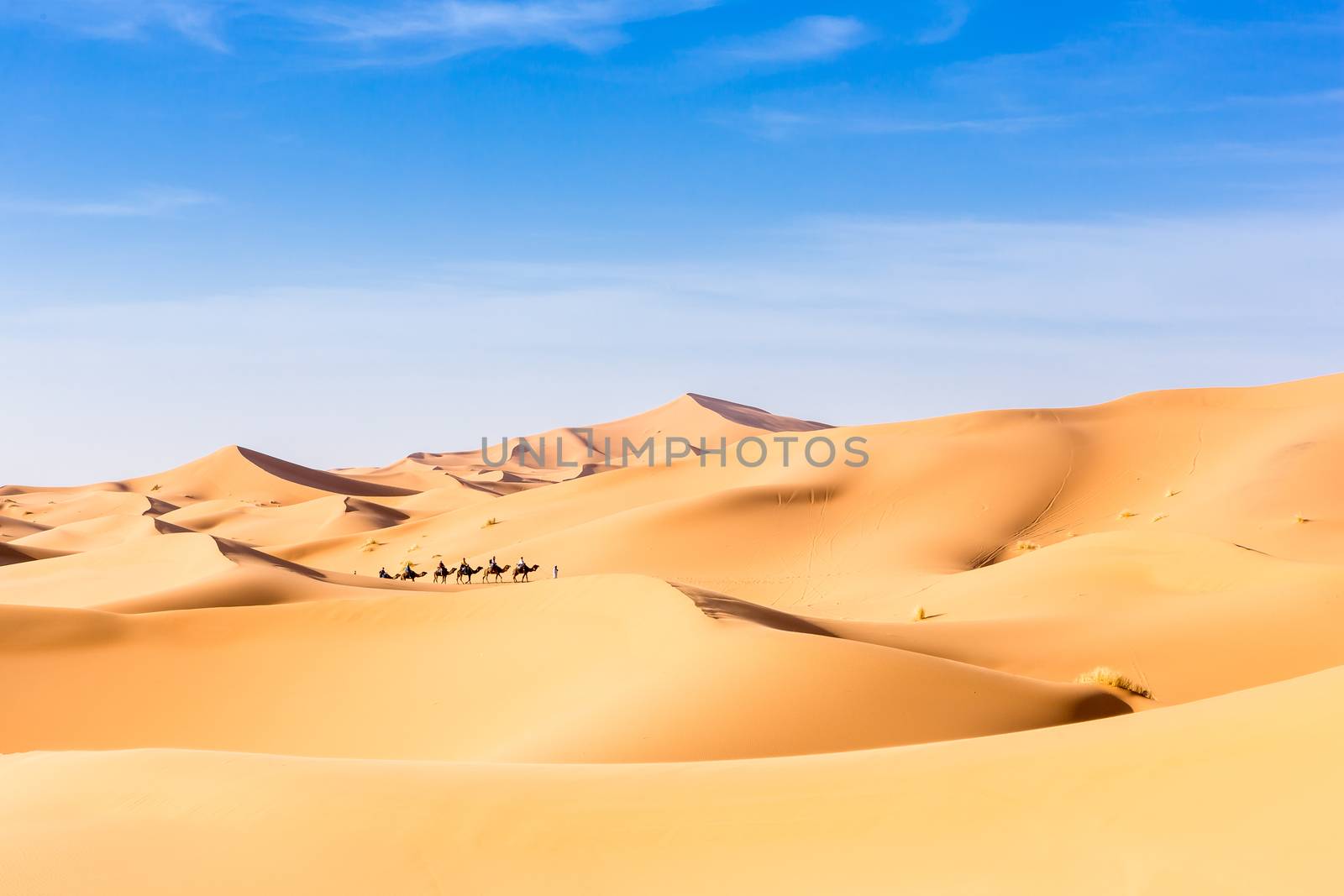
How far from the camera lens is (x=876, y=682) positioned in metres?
11.0

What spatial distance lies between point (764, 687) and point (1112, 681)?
15.4ft

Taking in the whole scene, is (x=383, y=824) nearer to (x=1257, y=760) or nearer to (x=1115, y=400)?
(x=1257, y=760)

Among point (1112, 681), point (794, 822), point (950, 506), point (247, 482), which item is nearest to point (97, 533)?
point (247, 482)

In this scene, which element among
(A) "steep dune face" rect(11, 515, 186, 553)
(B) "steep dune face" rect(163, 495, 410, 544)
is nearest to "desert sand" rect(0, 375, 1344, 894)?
(A) "steep dune face" rect(11, 515, 186, 553)

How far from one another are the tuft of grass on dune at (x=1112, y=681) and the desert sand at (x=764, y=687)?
0.46 ft

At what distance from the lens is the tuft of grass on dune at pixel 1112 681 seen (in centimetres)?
1303

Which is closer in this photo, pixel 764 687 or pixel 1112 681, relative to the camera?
pixel 764 687

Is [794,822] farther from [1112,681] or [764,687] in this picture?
[1112,681]

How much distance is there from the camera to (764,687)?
1066 centimetres

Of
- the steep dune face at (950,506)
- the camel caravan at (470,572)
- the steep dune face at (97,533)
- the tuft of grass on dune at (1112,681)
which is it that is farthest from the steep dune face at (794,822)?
the steep dune face at (97,533)

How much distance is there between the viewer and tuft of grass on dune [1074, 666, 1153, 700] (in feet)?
42.8

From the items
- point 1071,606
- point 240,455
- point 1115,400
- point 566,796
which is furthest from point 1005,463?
point 240,455

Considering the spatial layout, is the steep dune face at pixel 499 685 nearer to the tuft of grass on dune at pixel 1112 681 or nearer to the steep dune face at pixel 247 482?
the tuft of grass on dune at pixel 1112 681

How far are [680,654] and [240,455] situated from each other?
6903 cm
